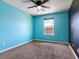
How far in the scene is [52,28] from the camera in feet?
18.3

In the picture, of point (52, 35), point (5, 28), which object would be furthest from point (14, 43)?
point (52, 35)

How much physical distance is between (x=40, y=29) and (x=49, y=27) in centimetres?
84

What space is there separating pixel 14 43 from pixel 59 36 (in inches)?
128

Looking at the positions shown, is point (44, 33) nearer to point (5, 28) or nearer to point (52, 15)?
point (52, 15)

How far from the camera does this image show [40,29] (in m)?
6.07

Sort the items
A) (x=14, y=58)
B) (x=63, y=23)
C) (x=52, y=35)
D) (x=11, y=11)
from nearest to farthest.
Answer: (x=14, y=58) → (x=11, y=11) → (x=63, y=23) → (x=52, y=35)

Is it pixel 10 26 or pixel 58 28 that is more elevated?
pixel 10 26

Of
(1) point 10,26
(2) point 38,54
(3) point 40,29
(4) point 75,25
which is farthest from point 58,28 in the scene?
(1) point 10,26

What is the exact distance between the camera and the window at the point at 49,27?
5577 millimetres

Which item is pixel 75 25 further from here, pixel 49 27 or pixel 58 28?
pixel 49 27

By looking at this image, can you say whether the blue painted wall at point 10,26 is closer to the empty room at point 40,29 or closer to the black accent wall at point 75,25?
the empty room at point 40,29

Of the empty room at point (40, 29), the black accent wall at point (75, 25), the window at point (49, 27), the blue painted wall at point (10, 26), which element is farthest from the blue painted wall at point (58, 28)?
the black accent wall at point (75, 25)

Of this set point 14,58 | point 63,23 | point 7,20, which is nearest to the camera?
point 14,58

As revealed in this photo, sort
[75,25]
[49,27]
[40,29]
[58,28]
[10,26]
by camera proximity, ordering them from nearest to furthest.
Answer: [75,25], [10,26], [58,28], [49,27], [40,29]
